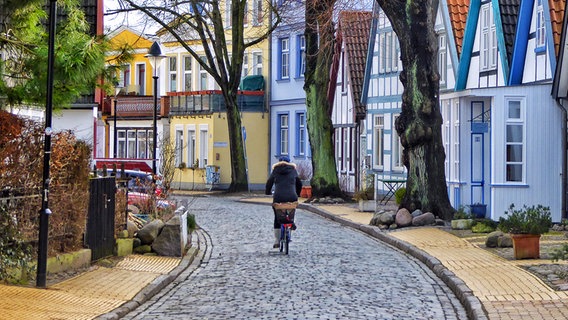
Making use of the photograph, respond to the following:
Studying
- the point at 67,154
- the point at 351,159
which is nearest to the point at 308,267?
the point at 67,154

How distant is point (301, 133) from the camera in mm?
57938

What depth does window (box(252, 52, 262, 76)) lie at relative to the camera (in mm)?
61844

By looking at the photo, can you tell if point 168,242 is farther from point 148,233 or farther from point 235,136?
point 235,136

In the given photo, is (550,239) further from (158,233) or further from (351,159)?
(351,159)

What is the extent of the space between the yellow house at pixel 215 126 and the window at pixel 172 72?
217cm

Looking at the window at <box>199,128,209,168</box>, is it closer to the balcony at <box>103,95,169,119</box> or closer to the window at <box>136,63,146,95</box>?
the balcony at <box>103,95,169,119</box>

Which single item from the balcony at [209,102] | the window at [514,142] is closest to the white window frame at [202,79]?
the balcony at [209,102]

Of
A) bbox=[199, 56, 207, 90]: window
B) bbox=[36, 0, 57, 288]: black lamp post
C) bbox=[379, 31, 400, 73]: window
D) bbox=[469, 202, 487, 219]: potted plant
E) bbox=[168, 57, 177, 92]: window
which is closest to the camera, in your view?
bbox=[36, 0, 57, 288]: black lamp post

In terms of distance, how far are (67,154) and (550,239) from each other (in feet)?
34.0

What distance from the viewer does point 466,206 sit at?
32219 mm

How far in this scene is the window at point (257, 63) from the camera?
61844mm

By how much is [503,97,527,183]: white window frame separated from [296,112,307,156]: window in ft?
87.4

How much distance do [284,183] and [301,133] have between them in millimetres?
34716

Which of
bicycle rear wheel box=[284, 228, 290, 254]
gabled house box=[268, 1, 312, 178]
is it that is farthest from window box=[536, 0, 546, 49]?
gabled house box=[268, 1, 312, 178]
